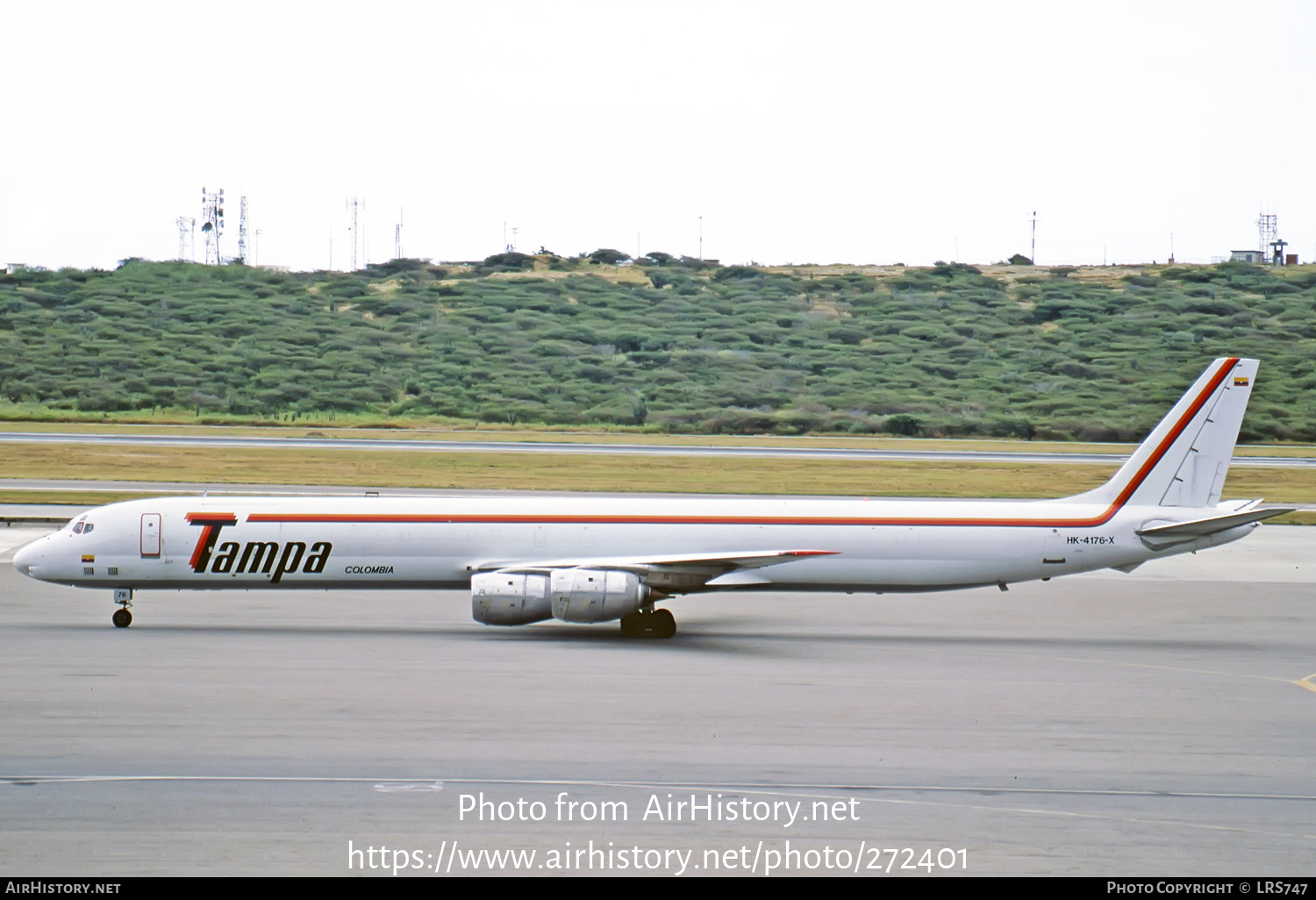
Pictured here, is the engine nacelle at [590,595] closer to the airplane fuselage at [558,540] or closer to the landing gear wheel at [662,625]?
the landing gear wheel at [662,625]

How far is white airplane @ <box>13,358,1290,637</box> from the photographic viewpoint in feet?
98.3

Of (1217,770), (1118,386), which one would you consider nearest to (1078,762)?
(1217,770)

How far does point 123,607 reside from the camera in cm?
3005

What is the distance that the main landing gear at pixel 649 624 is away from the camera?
29.7m

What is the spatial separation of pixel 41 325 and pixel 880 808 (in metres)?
128

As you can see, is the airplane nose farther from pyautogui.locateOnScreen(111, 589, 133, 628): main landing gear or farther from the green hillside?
the green hillside

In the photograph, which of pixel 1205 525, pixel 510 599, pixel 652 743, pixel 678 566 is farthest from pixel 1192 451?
pixel 652 743

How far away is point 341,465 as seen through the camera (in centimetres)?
6450

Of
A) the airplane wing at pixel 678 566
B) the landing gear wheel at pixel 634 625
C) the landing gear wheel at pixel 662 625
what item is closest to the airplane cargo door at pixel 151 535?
the airplane wing at pixel 678 566

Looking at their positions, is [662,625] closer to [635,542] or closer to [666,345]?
[635,542]

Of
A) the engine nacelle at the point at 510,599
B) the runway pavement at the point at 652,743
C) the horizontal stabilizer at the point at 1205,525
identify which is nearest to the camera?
the runway pavement at the point at 652,743

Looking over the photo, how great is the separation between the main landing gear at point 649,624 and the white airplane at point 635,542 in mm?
36

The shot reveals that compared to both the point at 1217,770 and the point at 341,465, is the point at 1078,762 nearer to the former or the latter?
the point at 1217,770

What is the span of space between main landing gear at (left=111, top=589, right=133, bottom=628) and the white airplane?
0.04 meters
